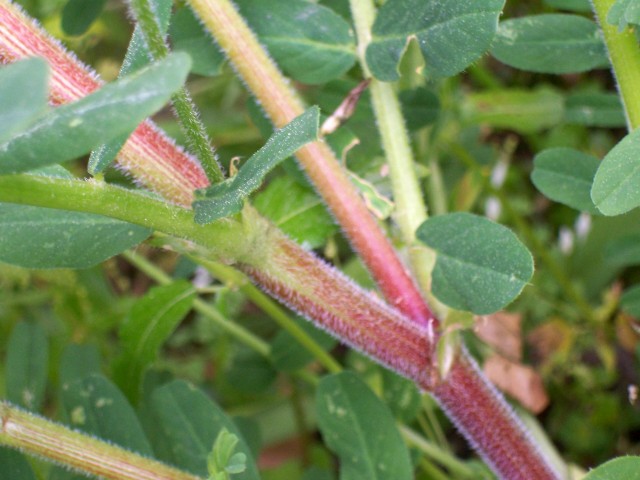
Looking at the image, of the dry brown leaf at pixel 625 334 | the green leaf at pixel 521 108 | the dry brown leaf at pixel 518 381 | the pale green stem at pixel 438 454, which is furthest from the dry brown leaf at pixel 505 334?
the green leaf at pixel 521 108

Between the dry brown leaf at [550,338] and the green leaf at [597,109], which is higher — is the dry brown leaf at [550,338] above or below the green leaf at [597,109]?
below

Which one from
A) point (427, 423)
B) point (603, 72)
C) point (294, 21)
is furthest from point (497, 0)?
point (603, 72)

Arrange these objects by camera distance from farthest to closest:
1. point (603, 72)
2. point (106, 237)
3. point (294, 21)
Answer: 1. point (603, 72)
2. point (294, 21)
3. point (106, 237)

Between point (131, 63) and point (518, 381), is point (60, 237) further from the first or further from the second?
point (518, 381)

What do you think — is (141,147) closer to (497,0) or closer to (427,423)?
(497,0)

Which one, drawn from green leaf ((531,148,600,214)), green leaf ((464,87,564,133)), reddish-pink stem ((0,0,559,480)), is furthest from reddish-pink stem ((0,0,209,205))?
green leaf ((464,87,564,133))

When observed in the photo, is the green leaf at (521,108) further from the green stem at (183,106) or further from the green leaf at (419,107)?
the green stem at (183,106)

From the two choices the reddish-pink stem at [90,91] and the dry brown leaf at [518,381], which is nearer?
the reddish-pink stem at [90,91]
